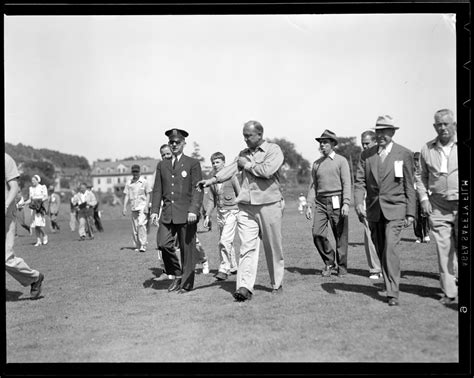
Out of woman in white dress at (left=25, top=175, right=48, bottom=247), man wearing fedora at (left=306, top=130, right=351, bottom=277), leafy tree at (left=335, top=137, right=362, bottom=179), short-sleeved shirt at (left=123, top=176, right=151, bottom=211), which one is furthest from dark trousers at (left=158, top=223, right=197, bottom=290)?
woman in white dress at (left=25, top=175, right=48, bottom=247)

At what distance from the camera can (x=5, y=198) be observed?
290 inches

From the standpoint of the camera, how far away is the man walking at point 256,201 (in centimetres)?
771

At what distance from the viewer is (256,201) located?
7848 mm

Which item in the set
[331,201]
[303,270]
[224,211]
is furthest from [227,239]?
[331,201]

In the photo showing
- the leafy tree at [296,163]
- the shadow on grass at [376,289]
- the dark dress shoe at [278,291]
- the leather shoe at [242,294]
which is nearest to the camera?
the shadow on grass at [376,289]

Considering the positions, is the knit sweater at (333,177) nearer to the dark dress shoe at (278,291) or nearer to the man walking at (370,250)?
the man walking at (370,250)

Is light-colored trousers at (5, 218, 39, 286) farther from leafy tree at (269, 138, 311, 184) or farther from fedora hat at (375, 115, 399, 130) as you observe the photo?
leafy tree at (269, 138, 311, 184)

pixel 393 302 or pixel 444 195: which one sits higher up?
pixel 444 195

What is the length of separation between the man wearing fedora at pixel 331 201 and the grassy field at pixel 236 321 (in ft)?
1.52

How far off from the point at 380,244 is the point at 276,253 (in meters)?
1.51

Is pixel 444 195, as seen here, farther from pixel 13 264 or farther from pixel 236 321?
pixel 13 264

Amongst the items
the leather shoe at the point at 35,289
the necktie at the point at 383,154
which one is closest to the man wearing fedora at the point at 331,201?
the necktie at the point at 383,154

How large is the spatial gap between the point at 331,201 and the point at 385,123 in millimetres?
2648
